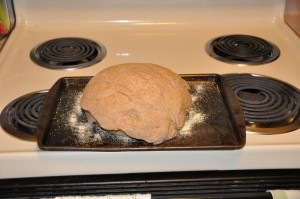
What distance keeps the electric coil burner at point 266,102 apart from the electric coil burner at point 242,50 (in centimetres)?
11

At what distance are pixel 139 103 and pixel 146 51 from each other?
394mm

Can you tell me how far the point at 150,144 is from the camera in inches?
23.2


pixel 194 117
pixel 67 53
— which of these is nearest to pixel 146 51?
pixel 67 53

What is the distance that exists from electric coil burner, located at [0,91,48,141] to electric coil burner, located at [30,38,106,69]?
165 millimetres

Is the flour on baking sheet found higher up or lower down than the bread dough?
lower down

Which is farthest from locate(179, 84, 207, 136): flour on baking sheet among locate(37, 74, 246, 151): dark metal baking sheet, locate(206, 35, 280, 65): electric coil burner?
locate(206, 35, 280, 65): electric coil burner

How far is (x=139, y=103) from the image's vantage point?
24.0 inches

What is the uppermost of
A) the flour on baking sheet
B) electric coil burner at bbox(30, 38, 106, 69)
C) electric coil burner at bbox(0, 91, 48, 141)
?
the flour on baking sheet

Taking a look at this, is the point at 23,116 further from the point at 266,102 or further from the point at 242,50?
the point at 242,50

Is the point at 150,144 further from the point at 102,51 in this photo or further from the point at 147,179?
the point at 102,51

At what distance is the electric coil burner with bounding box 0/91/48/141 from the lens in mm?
640

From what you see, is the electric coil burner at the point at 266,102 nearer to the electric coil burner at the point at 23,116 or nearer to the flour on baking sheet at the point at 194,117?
the flour on baking sheet at the point at 194,117

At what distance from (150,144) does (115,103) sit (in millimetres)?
94

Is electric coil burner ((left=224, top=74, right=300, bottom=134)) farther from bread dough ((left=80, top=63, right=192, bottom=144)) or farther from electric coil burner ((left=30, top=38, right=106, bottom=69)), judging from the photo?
electric coil burner ((left=30, top=38, right=106, bottom=69))
